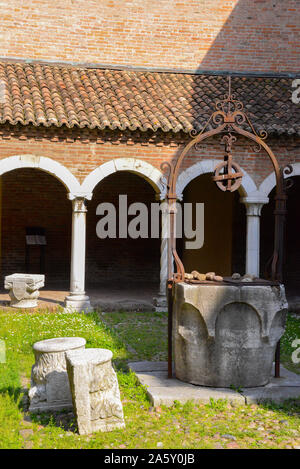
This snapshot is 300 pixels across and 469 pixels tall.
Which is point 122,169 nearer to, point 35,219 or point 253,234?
point 253,234

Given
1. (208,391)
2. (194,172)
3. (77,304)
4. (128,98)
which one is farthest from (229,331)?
(128,98)

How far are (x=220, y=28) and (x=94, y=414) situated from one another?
481 inches

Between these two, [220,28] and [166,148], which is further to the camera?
[220,28]

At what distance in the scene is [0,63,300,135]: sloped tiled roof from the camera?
1127 centimetres

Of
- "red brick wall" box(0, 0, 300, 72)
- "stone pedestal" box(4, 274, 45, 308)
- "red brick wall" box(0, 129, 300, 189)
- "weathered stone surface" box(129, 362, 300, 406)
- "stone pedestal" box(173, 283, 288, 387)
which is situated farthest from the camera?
"red brick wall" box(0, 0, 300, 72)

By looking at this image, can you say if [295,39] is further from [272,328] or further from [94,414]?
[94,414]

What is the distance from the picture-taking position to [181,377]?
19.8ft

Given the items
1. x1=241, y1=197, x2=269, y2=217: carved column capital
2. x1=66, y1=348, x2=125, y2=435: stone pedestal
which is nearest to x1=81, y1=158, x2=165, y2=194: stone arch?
x1=241, y1=197, x2=269, y2=217: carved column capital

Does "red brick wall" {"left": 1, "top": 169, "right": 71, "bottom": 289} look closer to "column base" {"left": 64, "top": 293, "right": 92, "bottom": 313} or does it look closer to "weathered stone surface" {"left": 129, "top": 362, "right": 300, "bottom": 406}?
"column base" {"left": 64, "top": 293, "right": 92, "bottom": 313}

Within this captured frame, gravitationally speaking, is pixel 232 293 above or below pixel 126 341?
above

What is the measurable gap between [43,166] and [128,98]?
8.64 ft

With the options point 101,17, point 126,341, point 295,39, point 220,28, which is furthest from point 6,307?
point 295,39

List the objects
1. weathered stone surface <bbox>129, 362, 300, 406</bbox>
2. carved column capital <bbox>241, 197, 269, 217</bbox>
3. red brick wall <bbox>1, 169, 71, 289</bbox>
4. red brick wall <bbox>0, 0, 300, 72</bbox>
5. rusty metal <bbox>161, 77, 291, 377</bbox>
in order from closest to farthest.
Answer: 1. weathered stone surface <bbox>129, 362, 300, 406</bbox>
2. rusty metal <bbox>161, 77, 291, 377</bbox>
3. carved column capital <bbox>241, 197, 269, 217</bbox>
4. red brick wall <bbox>0, 0, 300, 72</bbox>
5. red brick wall <bbox>1, 169, 71, 289</bbox>

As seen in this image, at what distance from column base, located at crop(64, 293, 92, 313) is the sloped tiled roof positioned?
345 cm
